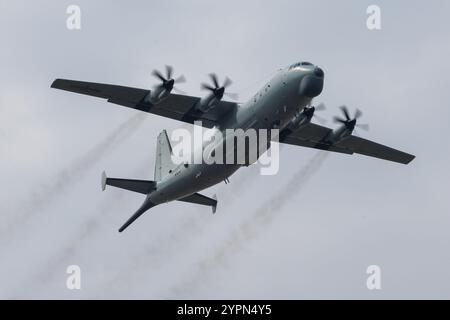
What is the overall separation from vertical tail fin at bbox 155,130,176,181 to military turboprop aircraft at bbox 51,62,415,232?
0.42ft

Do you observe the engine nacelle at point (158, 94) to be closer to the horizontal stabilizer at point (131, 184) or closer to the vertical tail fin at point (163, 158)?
the vertical tail fin at point (163, 158)

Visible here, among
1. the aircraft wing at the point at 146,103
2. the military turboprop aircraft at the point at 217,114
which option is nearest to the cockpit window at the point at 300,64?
the military turboprop aircraft at the point at 217,114

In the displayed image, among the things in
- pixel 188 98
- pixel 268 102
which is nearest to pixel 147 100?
pixel 188 98

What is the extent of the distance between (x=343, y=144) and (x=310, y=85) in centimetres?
1245

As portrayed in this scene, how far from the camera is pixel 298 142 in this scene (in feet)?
167

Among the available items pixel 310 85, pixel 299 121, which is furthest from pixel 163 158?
pixel 310 85

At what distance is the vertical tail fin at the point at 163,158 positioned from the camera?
1955 inches

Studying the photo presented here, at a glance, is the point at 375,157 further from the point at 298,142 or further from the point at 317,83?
the point at 317,83

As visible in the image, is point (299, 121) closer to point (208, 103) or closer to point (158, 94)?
point (208, 103)

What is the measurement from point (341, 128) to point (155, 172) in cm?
1287

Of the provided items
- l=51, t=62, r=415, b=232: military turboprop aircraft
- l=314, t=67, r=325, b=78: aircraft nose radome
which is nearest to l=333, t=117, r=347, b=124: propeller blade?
l=51, t=62, r=415, b=232: military turboprop aircraft

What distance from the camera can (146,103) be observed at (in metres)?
44.4
